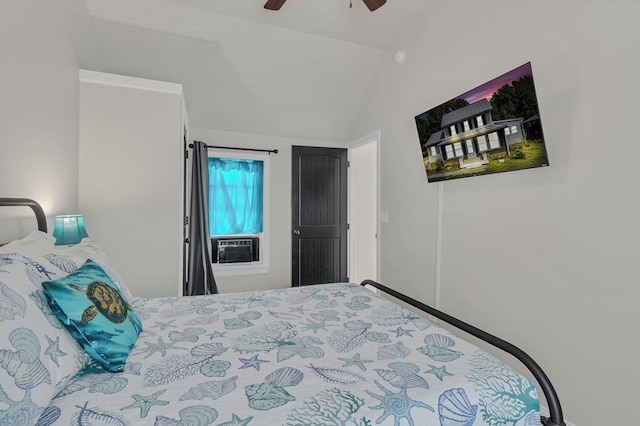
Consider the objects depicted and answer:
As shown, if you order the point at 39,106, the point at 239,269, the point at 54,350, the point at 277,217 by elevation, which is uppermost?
the point at 39,106

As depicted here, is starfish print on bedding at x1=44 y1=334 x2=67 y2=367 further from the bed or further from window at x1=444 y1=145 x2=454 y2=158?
window at x1=444 y1=145 x2=454 y2=158

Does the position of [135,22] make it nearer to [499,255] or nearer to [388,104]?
[388,104]

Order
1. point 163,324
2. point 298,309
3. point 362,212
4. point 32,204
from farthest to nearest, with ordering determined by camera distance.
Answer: point 362,212
point 298,309
point 32,204
point 163,324

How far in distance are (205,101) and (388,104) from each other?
2.08 metres

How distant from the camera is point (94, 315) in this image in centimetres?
108

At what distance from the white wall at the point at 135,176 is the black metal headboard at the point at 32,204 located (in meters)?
0.79

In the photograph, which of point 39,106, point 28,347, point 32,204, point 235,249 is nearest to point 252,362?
point 28,347

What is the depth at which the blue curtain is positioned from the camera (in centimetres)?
415

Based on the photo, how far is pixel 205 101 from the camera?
3695 millimetres

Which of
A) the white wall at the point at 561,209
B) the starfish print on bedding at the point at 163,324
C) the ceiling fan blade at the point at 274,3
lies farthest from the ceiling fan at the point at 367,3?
the starfish print on bedding at the point at 163,324

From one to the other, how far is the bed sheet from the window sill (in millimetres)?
2605

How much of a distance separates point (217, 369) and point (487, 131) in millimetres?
2107

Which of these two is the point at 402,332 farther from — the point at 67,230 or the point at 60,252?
the point at 67,230

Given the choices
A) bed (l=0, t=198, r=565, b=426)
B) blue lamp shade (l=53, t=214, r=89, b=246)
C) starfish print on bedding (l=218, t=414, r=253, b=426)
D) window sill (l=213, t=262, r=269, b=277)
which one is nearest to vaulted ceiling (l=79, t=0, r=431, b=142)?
blue lamp shade (l=53, t=214, r=89, b=246)
